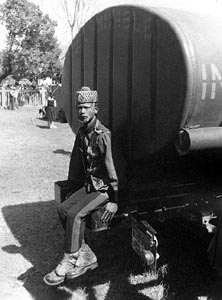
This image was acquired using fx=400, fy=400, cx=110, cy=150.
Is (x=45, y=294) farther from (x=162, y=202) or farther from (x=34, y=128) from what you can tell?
(x=34, y=128)

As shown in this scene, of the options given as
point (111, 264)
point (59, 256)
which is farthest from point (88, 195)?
point (59, 256)

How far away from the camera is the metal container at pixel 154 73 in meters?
2.97

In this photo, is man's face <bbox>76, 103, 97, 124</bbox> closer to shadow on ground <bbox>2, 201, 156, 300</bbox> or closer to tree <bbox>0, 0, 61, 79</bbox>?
shadow on ground <bbox>2, 201, 156, 300</bbox>

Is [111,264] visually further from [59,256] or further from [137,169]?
[137,169]

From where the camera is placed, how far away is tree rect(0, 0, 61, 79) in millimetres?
29234

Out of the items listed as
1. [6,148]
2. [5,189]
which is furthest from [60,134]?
[5,189]

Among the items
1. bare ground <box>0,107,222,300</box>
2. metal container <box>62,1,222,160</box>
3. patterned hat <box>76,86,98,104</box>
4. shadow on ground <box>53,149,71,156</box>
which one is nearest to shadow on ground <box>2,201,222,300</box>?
bare ground <box>0,107,222,300</box>

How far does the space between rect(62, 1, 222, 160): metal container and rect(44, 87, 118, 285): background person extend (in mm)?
286

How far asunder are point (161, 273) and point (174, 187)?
1035 millimetres

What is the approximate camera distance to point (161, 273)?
4.12 meters

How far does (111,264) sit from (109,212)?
1188 mm

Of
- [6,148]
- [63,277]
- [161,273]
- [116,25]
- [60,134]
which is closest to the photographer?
[63,277]

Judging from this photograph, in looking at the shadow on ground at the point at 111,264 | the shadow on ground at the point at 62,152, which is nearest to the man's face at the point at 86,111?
the shadow on ground at the point at 111,264

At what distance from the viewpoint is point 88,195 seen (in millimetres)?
3531
